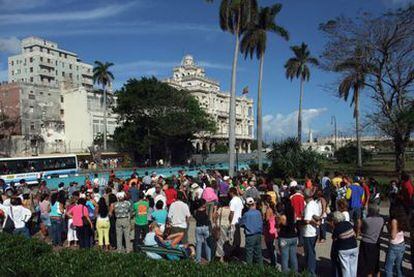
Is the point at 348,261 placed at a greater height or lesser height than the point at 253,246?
greater

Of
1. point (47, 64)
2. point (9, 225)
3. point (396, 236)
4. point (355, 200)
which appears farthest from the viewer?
point (47, 64)

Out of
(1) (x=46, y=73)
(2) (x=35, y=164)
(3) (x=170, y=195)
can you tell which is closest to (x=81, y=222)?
(3) (x=170, y=195)

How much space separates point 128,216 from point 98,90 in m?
68.9

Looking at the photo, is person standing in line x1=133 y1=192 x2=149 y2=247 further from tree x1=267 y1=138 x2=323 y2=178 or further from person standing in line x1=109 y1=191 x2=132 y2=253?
tree x1=267 y1=138 x2=323 y2=178

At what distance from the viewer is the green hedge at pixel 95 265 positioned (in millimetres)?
5594

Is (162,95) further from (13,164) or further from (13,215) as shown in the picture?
(13,215)

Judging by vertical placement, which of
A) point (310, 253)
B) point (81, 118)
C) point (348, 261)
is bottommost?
point (310, 253)

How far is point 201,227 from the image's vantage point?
933cm

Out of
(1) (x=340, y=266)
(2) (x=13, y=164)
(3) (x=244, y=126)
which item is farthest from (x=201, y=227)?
(3) (x=244, y=126)

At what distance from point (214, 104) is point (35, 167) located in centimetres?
6299

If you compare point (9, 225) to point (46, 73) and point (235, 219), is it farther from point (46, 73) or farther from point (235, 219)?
point (46, 73)

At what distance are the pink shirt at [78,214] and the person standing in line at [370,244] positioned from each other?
22.5 ft

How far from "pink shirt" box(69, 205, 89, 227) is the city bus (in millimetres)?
24046

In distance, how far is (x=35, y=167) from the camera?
113ft
